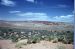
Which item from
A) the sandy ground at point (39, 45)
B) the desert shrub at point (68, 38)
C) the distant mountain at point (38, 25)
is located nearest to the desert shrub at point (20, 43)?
the sandy ground at point (39, 45)

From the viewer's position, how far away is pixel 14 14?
272 cm

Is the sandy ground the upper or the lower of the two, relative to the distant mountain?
lower

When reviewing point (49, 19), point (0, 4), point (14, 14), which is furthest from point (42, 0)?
point (0, 4)

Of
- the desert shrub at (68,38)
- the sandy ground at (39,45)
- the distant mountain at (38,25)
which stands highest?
the distant mountain at (38,25)

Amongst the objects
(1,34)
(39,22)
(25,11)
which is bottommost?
(1,34)

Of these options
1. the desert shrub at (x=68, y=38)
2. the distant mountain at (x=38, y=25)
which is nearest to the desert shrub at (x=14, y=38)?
the distant mountain at (x=38, y=25)

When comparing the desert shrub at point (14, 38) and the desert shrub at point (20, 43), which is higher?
the desert shrub at point (14, 38)

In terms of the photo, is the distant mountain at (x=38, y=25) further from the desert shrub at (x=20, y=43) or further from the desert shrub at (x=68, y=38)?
the desert shrub at (x=20, y=43)

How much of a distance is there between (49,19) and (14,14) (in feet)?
2.05

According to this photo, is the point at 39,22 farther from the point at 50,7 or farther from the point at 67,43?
the point at 67,43

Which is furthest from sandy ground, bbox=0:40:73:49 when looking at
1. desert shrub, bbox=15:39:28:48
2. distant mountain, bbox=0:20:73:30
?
distant mountain, bbox=0:20:73:30

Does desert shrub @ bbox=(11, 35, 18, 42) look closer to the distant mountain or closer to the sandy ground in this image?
the sandy ground

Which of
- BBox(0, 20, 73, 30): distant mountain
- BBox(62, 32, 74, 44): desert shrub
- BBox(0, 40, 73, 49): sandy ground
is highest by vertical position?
BBox(0, 20, 73, 30): distant mountain

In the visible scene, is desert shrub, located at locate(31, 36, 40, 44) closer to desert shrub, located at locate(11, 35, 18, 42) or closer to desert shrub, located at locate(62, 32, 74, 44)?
desert shrub, located at locate(11, 35, 18, 42)
